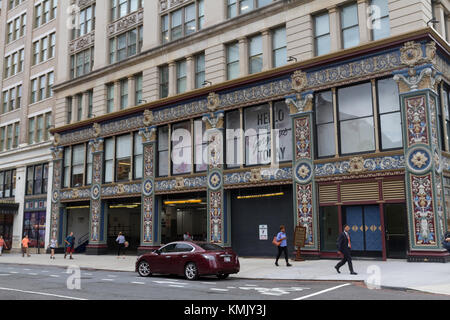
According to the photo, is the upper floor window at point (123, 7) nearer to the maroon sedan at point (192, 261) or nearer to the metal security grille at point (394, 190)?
the maroon sedan at point (192, 261)

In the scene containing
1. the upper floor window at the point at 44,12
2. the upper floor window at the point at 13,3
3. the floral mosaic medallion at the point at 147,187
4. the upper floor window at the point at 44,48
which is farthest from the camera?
the upper floor window at the point at 13,3

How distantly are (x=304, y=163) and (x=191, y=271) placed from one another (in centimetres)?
893

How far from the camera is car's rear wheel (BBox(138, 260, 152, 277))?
1811 cm

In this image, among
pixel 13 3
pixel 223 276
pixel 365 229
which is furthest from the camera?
pixel 13 3

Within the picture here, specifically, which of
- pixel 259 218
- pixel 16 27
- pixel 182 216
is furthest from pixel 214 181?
pixel 16 27

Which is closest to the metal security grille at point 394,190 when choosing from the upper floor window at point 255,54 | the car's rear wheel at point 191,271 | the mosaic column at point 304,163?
the mosaic column at point 304,163

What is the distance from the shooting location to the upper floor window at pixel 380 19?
21.6 meters

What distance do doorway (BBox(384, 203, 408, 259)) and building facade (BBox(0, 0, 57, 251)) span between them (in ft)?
89.5

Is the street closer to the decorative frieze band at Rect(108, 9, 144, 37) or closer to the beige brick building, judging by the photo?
the beige brick building

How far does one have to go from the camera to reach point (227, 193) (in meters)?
26.3

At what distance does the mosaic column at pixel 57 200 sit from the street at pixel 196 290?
1991cm

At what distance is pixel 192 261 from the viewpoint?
16688 millimetres

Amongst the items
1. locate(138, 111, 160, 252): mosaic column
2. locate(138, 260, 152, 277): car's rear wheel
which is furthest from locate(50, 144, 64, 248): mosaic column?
locate(138, 260, 152, 277): car's rear wheel

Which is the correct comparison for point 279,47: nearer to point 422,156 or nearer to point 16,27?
point 422,156
